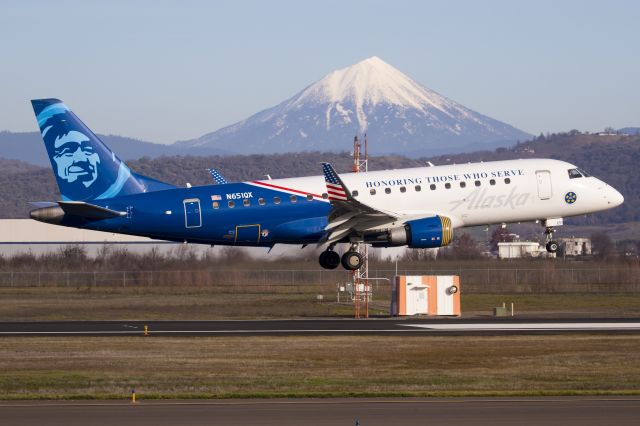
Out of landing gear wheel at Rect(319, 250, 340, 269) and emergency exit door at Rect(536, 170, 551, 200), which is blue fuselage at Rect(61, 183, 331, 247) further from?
emergency exit door at Rect(536, 170, 551, 200)

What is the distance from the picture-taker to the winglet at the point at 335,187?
175 ft

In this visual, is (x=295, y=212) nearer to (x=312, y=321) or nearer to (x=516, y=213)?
(x=312, y=321)

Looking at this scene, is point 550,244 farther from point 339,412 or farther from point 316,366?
point 339,412

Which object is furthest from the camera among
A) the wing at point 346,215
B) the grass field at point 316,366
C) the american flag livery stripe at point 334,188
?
the wing at point 346,215

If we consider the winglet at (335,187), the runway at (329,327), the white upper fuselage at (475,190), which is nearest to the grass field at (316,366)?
the runway at (329,327)

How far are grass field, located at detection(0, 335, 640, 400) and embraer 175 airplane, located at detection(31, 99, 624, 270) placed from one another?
299 inches

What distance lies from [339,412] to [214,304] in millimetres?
42252

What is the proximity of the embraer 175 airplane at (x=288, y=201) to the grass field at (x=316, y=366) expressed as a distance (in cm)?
759

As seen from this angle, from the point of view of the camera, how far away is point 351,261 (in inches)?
2250

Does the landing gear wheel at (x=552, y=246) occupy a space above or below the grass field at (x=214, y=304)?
above

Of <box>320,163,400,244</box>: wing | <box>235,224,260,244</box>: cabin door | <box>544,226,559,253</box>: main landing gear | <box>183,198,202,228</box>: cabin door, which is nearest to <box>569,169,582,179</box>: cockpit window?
<box>544,226,559,253</box>: main landing gear

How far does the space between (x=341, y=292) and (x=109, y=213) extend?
2725cm

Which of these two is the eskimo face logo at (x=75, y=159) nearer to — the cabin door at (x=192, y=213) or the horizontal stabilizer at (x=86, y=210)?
the horizontal stabilizer at (x=86, y=210)

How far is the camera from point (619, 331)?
51.9 metres
